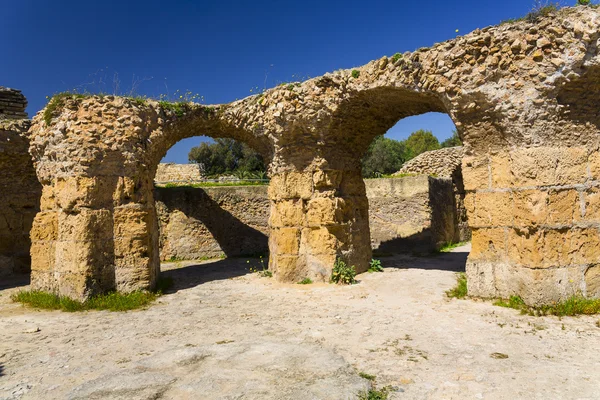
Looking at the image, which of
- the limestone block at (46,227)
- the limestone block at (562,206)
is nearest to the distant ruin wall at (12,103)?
the limestone block at (46,227)

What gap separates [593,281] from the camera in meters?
5.14

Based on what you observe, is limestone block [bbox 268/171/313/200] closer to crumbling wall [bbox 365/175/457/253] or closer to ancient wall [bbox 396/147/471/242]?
crumbling wall [bbox 365/175/457/253]

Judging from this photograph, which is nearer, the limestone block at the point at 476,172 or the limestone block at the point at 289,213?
the limestone block at the point at 476,172

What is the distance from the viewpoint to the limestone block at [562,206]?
17.0 feet

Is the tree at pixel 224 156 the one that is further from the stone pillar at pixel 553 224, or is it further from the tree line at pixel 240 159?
the stone pillar at pixel 553 224

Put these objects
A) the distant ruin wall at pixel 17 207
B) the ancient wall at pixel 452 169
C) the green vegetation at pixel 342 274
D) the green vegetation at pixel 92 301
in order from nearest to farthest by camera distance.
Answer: the green vegetation at pixel 92 301 → the green vegetation at pixel 342 274 → the distant ruin wall at pixel 17 207 → the ancient wall at pixel 452 169

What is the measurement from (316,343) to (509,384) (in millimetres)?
1853

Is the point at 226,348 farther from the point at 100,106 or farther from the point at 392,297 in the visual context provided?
the point at 100,106

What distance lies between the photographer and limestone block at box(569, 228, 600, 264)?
5164mm

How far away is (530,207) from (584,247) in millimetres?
835

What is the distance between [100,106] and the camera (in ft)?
22.4

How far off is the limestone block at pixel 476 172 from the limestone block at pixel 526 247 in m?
0.77

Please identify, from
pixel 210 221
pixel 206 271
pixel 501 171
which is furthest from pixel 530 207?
pixel 210 221

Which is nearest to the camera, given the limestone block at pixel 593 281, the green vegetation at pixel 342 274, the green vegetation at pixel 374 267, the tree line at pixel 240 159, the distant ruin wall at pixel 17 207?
the limestone block at pixel 593 281
